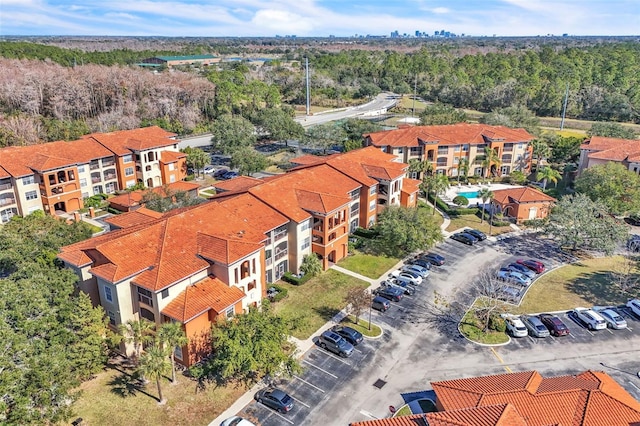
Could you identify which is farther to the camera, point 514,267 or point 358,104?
point 358,104

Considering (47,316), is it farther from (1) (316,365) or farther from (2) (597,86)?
(2) (597,86)

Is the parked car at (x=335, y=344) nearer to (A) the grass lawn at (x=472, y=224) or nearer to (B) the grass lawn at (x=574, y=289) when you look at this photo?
(B) the grass lawn at (x=574, y=289)

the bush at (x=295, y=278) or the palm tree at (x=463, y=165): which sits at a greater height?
the palm tree at (x=463, y=165)

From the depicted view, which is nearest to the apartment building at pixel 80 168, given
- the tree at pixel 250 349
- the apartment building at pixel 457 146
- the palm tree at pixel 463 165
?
the apartment building at pixel 457 146

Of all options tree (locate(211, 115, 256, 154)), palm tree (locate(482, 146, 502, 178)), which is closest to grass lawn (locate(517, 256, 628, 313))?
palm tree (locate(482, 146, 502, 178))

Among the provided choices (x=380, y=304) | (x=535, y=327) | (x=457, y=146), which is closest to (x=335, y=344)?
(x=380, y=304)

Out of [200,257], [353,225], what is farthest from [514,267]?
[200,257]

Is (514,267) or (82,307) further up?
(82,307)
